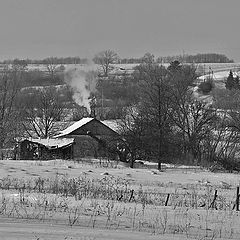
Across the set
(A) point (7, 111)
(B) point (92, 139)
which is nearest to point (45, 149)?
(B) point (92, 139)

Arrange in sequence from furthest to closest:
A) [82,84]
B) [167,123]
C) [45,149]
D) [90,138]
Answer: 1. [82,84]
2. [90,138]
3. [167,123]
4. [45,149]

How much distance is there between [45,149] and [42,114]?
29.8 metres

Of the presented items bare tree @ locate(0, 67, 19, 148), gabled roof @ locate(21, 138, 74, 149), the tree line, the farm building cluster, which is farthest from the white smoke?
gabled roof @ locate(21, 138, 74, 149)

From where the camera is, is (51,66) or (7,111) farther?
(51,66)

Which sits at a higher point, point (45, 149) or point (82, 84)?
point (82, 84)

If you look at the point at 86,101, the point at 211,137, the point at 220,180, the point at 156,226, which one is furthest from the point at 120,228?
the point at 86,101

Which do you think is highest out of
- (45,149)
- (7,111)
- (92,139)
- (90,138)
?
(7,111)

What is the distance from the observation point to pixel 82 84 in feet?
387

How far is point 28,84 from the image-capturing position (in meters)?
143

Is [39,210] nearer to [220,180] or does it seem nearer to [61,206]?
[61,206]

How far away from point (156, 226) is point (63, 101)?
104 metres

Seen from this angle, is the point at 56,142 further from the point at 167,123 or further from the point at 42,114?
the point at 42,114

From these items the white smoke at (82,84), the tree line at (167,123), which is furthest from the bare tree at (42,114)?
the white smoke at (82,84)

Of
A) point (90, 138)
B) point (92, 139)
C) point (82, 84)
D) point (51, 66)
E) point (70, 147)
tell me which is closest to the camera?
point (70, 147)
